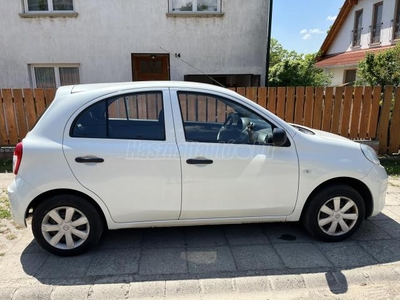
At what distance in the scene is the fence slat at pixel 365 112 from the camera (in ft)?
19.9

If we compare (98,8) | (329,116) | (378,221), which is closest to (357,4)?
(329,116)

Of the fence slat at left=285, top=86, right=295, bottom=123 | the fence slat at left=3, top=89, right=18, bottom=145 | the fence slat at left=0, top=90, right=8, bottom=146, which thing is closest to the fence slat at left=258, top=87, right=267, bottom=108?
the fence slat at left=285, top=86, right=295, bottom=123

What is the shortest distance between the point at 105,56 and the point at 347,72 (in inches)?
597

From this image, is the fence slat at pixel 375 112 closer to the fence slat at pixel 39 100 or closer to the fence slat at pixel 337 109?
the fence slat at pixel 337 109

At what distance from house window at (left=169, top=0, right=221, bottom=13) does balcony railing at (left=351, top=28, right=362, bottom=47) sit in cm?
1343

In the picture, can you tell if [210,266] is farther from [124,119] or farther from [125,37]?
[125,37]

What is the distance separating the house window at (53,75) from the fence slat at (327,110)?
6.48 m

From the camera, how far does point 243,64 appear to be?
318 inches

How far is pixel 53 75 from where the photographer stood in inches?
322

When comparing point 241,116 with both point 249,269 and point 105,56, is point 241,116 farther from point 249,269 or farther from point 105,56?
point 105,56

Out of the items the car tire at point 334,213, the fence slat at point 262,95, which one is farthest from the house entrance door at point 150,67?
the car tire at point 334,213

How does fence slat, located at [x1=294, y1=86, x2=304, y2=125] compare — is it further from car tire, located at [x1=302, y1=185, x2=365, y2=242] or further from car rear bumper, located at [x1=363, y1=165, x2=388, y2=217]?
car tire, located at [x1=302, y1=185, x2=365, y2=242]

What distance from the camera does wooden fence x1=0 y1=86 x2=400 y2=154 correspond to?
602cm

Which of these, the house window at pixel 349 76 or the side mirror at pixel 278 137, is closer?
the side mirror at pixel 278 137
